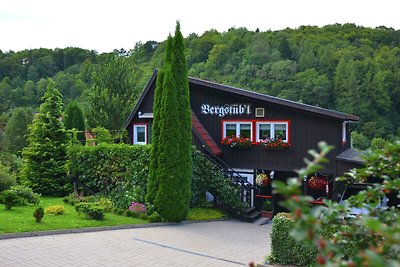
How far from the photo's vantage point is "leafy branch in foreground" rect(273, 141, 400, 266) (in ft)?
7.45

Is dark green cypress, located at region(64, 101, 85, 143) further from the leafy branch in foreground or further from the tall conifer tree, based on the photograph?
the leafy branch in foreground

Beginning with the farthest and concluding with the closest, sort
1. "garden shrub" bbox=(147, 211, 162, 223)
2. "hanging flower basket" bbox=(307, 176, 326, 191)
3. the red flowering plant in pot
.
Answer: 1. the red flowering plant in pot
2. "hanging flower basket" bbox=(307, 176, 326, 191)
3. "garden shrub" bbox=(147, 211, 162, 223)

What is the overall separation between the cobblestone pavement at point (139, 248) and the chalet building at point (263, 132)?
18.7ft

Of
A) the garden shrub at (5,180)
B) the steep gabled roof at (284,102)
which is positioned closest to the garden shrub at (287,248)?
the steep gabled roof at (284,102)

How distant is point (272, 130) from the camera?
21.1 metres

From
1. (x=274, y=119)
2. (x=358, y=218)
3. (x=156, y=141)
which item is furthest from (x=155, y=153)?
(x=358, y=218)

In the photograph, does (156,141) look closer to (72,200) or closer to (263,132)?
(72,200)

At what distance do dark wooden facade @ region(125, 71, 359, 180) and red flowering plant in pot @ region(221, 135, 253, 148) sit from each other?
30cm

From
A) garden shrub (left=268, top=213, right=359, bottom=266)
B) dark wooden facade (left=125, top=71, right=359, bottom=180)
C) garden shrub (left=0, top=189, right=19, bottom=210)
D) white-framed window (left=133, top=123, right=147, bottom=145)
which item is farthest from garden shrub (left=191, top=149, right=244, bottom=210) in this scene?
garden shrub (left=268, top=213, right=359, bottom=266)

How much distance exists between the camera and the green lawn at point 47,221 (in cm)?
1300

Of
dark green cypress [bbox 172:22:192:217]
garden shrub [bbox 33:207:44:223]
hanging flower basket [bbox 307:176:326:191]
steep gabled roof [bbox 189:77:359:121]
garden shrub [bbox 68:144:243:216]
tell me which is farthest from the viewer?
hanging flower basket [bbox 307:176:326:191]

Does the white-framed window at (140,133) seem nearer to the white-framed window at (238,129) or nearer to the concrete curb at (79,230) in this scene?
the white-framed window at (238,129)

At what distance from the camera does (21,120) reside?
44.6 m

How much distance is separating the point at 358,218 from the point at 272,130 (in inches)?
690
